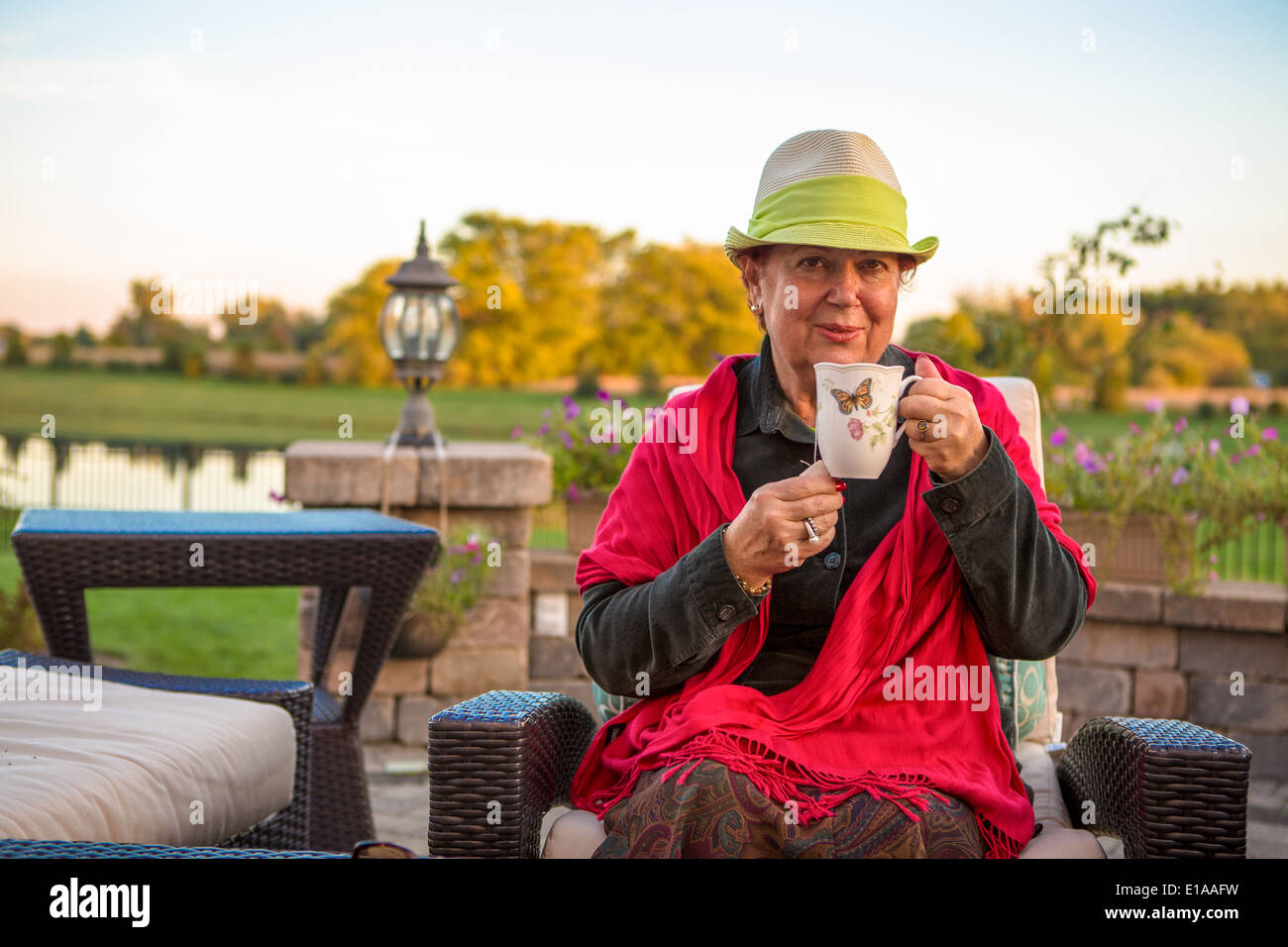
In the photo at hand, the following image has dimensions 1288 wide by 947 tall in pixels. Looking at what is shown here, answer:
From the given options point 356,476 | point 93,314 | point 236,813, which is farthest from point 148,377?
point 236,813

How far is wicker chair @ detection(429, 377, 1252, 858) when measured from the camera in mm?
1544

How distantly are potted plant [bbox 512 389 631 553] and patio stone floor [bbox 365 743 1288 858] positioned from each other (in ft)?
3.62

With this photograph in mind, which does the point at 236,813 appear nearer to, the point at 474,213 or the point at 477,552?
the point at 477,552

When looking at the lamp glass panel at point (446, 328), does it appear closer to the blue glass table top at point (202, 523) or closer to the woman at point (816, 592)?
the blue glass table top at point (202, 523)

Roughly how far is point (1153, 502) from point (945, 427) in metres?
3.24

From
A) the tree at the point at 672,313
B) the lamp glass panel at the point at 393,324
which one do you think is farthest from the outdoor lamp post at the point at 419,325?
the tree at the point at 672,313

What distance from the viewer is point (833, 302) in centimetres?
175

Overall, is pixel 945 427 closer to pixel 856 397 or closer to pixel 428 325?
pixel 856 397

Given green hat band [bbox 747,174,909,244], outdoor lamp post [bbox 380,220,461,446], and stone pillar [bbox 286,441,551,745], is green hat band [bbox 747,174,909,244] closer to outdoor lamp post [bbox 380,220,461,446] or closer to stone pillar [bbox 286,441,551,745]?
stone pillar [bbox 286,441,551,745]

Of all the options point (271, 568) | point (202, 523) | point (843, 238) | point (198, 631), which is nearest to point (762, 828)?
point (843, 238)

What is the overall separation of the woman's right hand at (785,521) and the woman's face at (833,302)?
0.96 ft
